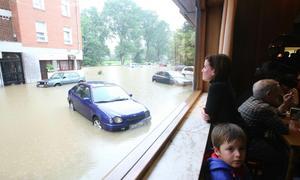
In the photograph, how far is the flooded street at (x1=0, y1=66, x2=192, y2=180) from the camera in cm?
112

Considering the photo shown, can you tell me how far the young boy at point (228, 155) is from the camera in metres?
1.01

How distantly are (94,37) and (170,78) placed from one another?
1.24 meters

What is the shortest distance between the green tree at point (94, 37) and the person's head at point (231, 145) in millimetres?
910

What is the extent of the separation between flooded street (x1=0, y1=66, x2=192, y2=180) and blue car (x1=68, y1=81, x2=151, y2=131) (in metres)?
0.06

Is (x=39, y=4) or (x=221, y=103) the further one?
(x=221, y=103)

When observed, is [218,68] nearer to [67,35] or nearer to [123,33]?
[123,33]

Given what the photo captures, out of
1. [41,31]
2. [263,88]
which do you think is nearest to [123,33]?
[41,31]

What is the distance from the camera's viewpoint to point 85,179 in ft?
3.64

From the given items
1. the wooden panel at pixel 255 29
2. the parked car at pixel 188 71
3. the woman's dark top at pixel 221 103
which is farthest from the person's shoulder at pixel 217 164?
the wooden panel at pixel 255 29

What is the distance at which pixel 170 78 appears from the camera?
7.85ft

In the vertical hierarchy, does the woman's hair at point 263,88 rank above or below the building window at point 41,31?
below

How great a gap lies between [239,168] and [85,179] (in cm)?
87

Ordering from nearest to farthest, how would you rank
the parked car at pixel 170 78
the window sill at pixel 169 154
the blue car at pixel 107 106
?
the window sill at pixel 169 154 < the blue car at pixel 107 106 < the parked car at pixel 170 78

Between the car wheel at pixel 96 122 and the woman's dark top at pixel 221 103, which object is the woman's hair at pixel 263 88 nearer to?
the woman's dark top at pixel 221 103
